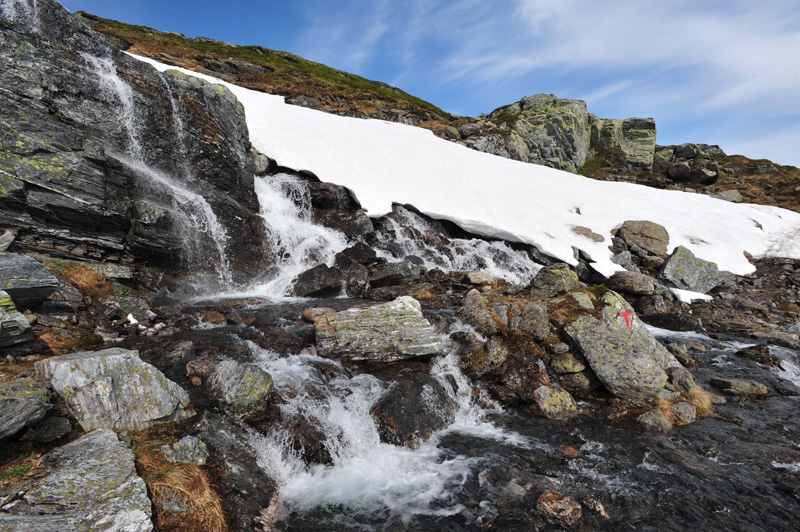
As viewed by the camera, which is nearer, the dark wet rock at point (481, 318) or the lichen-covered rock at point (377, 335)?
the lichen-covered rock at point (377, 335)

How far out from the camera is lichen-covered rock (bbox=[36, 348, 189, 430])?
661 cm

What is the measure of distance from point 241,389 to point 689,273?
29141 mm

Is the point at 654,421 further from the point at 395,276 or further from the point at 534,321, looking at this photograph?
the point at 395,276

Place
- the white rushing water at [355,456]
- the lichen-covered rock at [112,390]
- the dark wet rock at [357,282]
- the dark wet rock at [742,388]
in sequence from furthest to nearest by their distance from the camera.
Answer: the dark wet rock at [357,282] < the dark wet rock at [742,388] < the white rushing water at [355,456] < the lichen-covered rock at [112,390]

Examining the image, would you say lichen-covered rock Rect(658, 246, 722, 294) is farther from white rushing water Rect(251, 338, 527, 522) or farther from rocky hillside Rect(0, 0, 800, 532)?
white rushing water Rect(251, 338, 527, 522)

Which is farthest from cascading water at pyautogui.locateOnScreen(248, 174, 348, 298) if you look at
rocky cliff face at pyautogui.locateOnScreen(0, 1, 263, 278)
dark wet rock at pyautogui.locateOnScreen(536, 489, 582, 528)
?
dark wet rock at pyautogui.locateOnScreen(536, 489, 582, 528)

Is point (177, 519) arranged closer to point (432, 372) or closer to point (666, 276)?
point (432, 372)

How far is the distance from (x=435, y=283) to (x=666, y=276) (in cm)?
1739

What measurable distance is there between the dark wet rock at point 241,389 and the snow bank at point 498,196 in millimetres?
17083

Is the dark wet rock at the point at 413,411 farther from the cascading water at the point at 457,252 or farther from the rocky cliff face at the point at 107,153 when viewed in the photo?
the cascading water at the point at 457,252

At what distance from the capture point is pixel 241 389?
8414 millimetres

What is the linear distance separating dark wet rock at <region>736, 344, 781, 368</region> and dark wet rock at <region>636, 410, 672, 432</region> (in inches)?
332

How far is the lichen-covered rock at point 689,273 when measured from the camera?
2412 cm

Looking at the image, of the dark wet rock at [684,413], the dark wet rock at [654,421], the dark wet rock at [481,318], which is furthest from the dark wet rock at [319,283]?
the dark wet rock at [684,413]
